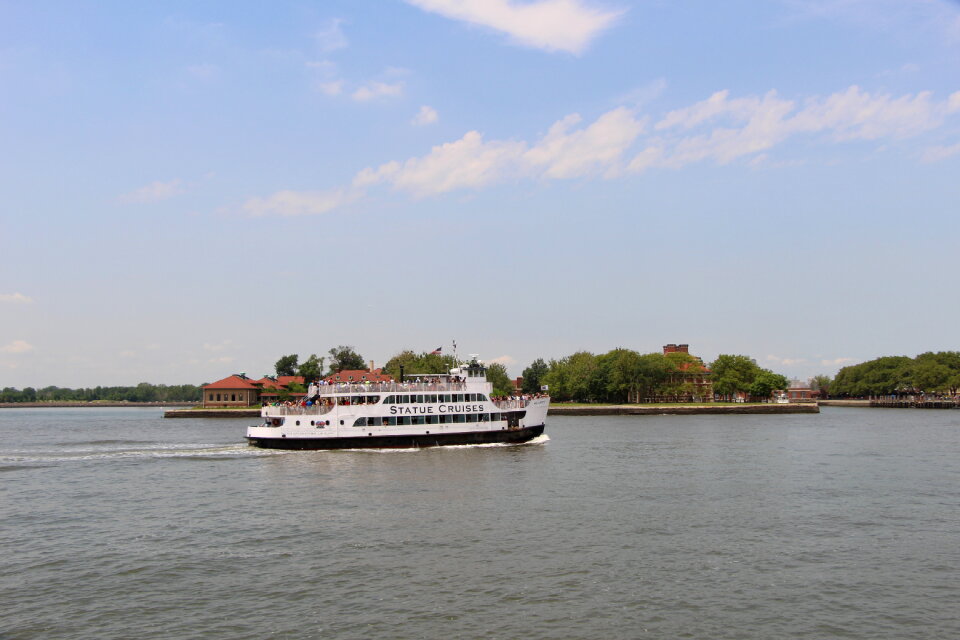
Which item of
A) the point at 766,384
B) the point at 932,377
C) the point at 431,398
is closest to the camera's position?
the point at 431,398

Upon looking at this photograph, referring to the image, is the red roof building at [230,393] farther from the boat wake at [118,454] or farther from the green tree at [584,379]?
the boat wake at [118,454]

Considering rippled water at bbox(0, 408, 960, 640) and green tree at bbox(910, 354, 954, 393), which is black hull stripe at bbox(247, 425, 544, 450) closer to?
rippled water at bbox(0, 408, 960, 640)

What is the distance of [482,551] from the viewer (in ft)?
85.4

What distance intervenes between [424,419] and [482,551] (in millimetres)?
34655

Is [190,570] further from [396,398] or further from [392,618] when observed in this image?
[396,398]

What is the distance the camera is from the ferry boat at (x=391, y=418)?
5884cm

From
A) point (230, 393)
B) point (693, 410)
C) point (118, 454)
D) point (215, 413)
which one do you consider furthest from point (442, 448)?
point (230, 393)

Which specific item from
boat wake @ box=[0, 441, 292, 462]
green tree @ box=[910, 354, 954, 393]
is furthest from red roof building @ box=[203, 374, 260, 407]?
green tree @ box=[910, 354, 954, 393]

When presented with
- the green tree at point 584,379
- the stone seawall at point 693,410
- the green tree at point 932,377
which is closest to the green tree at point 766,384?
the stone seawall at point 693,410

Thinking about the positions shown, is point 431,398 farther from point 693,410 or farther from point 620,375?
point 620,375

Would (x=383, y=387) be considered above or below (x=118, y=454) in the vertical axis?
above

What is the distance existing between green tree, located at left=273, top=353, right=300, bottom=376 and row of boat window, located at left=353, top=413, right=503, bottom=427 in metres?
139

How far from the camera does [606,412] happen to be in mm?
138625

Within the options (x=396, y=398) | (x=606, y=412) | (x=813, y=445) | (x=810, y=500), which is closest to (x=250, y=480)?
(x=396, y=398)
